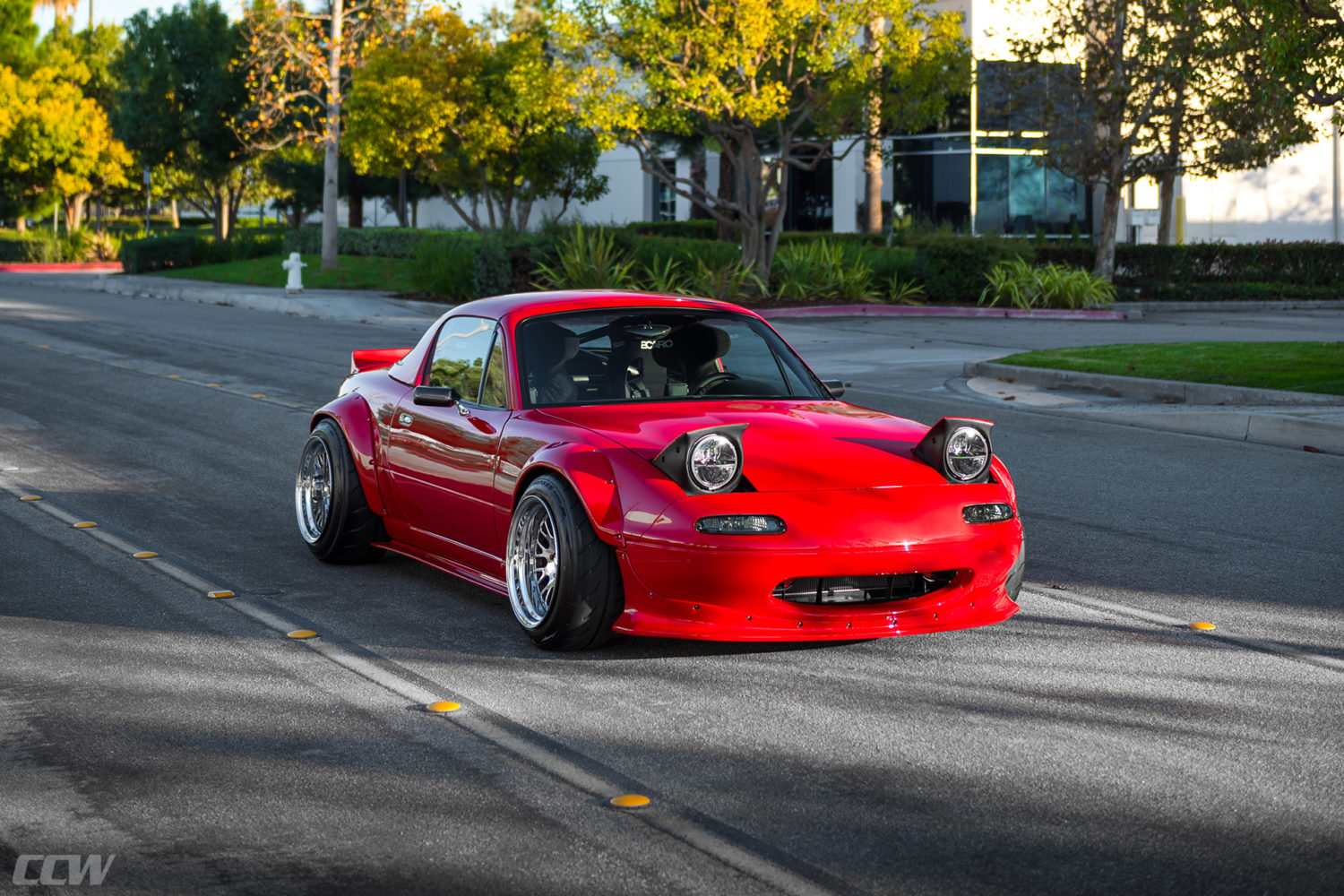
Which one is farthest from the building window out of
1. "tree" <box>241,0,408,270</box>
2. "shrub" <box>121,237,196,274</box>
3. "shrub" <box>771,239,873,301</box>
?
"shrub" <box>771,239,873,301</box>

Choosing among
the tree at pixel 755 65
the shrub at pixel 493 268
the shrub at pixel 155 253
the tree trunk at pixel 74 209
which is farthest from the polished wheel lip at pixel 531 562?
the tree trunk at pixel 74 209

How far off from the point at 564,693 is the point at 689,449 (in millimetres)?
963

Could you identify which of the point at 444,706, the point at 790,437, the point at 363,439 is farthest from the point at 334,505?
the point at 790,437

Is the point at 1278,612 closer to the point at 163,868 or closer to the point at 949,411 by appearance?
the point at 163,868

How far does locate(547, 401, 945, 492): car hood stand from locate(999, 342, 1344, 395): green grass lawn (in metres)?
9.37

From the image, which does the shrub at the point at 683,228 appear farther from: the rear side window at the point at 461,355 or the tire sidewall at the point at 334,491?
the rear side window at the point at 461,355

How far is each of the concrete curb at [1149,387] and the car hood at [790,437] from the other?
8678mm

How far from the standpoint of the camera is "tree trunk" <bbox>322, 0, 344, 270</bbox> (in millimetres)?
36125

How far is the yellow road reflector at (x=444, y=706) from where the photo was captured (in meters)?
5.29

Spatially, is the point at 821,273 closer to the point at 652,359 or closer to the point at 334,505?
the point at 334,505

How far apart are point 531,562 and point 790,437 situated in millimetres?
1106

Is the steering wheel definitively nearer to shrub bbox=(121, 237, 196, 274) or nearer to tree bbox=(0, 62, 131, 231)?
shrub bbox=(121, 237, 196, 274)

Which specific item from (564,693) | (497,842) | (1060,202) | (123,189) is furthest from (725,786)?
(123,189)

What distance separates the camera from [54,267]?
53.7 m
